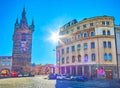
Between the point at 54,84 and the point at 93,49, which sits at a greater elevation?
the point at 93,49

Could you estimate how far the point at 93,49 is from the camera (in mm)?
47688

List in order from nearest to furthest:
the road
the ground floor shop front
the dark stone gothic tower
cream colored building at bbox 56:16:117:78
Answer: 1. the road
2. the ground floor shop front
3. cream colored building at bbox 56:16:117:78
4. the dark stone gothic tower

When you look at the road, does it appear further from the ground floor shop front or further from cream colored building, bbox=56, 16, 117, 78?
cream colored building, bbox=56, 16, 117, 78

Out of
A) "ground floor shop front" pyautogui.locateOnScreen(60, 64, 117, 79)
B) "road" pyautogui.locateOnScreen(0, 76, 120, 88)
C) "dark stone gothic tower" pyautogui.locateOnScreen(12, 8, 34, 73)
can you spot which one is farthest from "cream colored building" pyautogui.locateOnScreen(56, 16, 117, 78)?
"dark stone gothic tower" pyautogui.locateOnScreen(12, 8, 34, 73)

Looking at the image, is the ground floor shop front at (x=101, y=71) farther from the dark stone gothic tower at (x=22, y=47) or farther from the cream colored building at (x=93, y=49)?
the dark stone gothic tower at (x=22, y=47)

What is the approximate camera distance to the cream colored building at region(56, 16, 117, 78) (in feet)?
150

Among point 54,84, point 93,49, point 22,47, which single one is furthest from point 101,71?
point 22,47

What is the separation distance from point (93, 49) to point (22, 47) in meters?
68.1

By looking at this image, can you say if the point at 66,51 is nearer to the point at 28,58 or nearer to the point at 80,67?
the point at 80,67

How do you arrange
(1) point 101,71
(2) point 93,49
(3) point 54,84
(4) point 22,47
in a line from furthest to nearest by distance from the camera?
1. (4) point 22,47
2. (2) point 93,49
3. (1) point 101,71
4. (3) point 54,84

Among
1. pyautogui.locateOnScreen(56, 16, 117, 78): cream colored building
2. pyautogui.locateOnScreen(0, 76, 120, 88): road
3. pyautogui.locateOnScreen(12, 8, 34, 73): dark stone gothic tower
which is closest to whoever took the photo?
pyautogui.locateOnScreen(0, 76, 120, 88): road

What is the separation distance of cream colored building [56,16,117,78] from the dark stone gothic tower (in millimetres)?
53410

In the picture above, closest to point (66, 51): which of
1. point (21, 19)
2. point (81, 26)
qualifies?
point (81, 26)

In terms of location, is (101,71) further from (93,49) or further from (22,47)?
(22,47)
